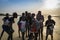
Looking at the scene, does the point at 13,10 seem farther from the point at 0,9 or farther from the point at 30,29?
the point at 30,29

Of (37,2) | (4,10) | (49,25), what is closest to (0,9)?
(4,10)

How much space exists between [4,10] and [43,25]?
38.9 inches

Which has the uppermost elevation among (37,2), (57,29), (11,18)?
(37,2)

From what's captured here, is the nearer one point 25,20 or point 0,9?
point 25,20

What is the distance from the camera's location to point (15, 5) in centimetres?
502

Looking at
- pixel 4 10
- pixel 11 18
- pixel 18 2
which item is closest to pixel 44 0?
pixel 18 2

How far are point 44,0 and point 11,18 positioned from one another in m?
1.28

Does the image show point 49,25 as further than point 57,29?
No

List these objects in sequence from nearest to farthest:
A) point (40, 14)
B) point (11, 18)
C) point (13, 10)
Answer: point (11, 18)
point (40, 14)
point (13, 10)

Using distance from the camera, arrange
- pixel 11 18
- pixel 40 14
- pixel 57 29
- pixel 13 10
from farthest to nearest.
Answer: pixel 57 29, pixel 13 10, pixel 40 14, pixel 11 18

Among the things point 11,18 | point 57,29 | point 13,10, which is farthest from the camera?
point 57,29

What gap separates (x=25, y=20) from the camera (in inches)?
172

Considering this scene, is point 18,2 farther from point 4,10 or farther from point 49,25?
point 49,25

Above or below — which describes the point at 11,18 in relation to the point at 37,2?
below
